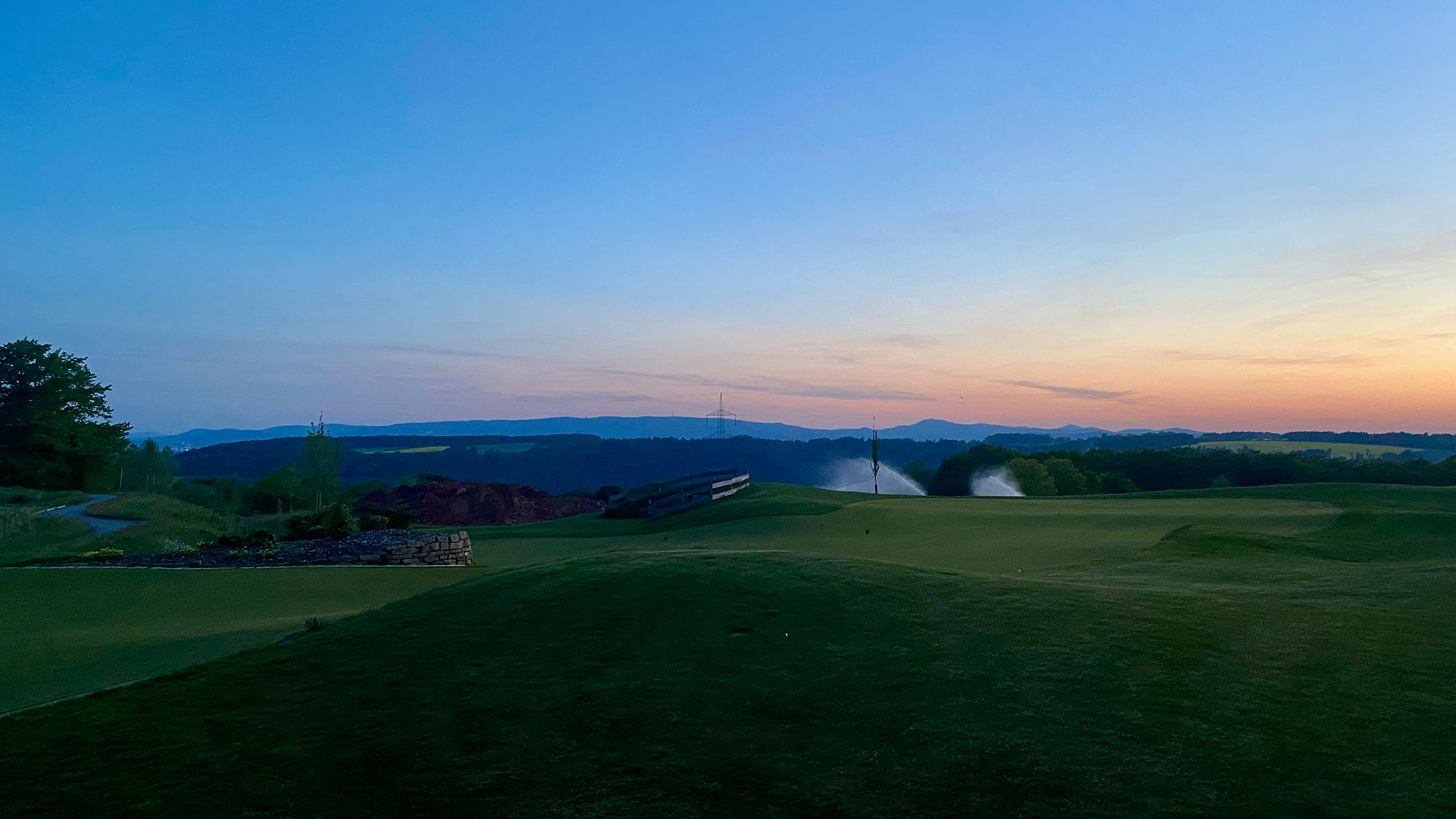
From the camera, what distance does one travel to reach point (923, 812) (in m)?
5.05

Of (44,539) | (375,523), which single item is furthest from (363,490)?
(375,523)

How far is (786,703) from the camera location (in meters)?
6.52

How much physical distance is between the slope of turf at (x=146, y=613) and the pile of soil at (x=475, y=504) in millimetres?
29567

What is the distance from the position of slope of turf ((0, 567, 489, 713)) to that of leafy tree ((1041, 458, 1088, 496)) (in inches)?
2073

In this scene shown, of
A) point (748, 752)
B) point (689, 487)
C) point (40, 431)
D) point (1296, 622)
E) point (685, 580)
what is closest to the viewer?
point (748, 752)

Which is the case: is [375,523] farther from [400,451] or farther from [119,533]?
[400,451]

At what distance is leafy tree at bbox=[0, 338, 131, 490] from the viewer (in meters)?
41.6

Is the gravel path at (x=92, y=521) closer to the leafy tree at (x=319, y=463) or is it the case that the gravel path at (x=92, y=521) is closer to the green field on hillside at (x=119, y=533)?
the green field on hillside at (x=119, y=533)

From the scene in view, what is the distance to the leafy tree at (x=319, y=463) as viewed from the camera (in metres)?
45.8

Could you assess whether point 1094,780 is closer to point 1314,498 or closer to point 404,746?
point 404,746

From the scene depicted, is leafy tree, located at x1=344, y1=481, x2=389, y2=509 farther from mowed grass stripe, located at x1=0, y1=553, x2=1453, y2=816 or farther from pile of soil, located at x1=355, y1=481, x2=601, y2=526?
mowed grass stripe, located at x1=0, y1=553, x2=1453, y2=816

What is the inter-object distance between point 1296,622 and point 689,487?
94.1 ft

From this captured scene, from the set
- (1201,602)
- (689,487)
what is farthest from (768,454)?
(1201,602)

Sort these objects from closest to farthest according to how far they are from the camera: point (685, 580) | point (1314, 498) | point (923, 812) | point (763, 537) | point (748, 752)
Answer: point (923, 812), point (748, 752), point (685, 580), point (763, 537), point (1314, 498)
